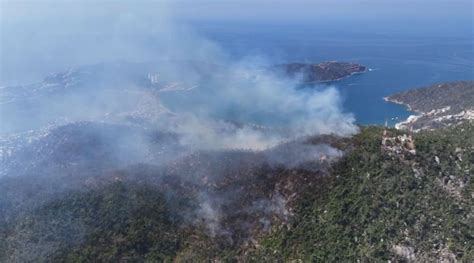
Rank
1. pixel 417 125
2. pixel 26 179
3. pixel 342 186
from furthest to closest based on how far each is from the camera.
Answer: pixel 417 125 → pixel 26 179 → pixel 342 186

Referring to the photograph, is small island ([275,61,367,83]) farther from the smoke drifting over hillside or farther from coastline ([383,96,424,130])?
coastline ([383,96,424,130])

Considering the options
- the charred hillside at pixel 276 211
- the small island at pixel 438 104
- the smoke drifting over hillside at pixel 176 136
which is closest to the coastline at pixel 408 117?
the small island at pixel 438 104

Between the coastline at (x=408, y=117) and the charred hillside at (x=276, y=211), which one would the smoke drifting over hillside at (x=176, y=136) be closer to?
the charred hillside at (x=276, y=211)

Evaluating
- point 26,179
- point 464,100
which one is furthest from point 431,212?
point 464,100

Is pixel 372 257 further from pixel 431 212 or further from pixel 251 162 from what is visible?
pixel 251 162

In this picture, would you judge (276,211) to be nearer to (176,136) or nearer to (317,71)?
(176,136)

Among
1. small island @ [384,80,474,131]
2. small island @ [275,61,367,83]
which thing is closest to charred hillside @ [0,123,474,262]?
small island @ [384,80,474,131]
